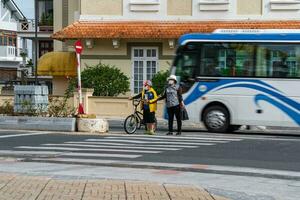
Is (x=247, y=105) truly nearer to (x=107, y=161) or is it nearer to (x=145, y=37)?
(x=107, y=161)

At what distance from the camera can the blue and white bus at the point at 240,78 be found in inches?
819

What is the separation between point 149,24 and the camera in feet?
105

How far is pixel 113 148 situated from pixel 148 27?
55.5 feet

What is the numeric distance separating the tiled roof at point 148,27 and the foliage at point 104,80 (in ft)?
5.54

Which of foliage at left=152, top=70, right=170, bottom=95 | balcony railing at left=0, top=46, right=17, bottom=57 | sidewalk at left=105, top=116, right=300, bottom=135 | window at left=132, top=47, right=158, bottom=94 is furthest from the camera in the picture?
balcony railing at left=0, top=46, right=17, bottom=57

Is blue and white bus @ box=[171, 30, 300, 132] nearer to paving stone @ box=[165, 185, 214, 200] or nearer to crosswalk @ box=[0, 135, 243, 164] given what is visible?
crosswalk @ box=[0, 135, 243, 164]

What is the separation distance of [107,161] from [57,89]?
78.5 ft

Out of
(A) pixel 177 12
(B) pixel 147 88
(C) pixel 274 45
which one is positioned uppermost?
(A) pixel 177 12

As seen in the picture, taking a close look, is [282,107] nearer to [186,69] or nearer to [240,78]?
[240,78]

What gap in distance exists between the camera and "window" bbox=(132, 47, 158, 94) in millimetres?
32750

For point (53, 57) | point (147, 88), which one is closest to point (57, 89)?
point (53, 57)

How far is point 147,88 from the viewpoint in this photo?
20.9 m

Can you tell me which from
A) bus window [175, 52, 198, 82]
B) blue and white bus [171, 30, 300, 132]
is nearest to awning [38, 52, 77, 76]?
bus window [175, 52, 198, 82]

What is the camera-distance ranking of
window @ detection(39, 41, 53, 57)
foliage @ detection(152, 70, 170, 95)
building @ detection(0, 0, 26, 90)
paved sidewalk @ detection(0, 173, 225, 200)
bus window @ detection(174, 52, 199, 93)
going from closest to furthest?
paved sidewalk @ detection(0, 173, 225, 200)
bus window @ detection(174, 52, 199, 93)
foliage @ detection(152, 70, 170, 95)
window @ detection(39, 41, 53, 57)
building @ detection(0, 0, 26, 90)
